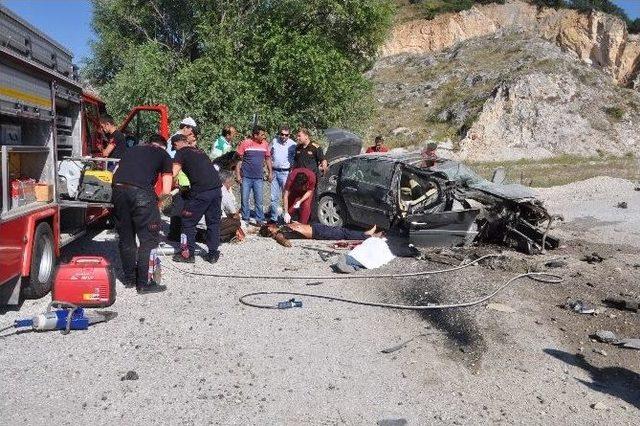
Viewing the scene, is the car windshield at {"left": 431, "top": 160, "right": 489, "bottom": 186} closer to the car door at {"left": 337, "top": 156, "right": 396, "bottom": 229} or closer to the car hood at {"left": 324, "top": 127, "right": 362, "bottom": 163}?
the car door at {"left": 337, "top": 156, "right": 396, "bottom": 229}

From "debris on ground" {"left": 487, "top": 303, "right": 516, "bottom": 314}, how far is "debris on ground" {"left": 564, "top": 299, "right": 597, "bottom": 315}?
2.05ft

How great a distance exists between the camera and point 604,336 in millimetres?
5379

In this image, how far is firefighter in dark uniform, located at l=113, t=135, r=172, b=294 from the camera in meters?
6.27

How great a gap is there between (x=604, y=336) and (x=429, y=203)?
3.81m

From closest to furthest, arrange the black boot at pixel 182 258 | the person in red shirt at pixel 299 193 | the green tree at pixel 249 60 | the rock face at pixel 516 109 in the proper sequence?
the black boot at pixel 182 258
the person in red shirt at pixel 299 193
the green tree at pixel 249 60
the rock face at pixel 516 109

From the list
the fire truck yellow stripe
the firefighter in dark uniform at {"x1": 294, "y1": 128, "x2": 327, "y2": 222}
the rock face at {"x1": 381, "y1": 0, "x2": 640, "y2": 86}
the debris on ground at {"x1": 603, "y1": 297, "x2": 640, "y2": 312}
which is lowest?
the debris on ground at {"x1": 603, "y1": 297, "x2": 640, "y2": 312}

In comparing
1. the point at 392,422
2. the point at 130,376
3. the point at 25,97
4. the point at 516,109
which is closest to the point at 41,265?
the point at 25,97

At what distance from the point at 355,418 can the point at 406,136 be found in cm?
4133

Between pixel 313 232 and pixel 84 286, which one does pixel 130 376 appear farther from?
pixel 313 232

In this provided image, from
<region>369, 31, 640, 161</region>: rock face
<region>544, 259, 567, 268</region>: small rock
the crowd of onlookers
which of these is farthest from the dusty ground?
<region>369, 31, 640, 161</region>: rock face

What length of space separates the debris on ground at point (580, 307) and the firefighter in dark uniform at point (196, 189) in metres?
4.33

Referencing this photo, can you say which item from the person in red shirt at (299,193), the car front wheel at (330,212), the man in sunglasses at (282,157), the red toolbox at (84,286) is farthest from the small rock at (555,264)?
the red toolbox at (84,286)

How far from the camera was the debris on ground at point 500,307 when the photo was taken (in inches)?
243

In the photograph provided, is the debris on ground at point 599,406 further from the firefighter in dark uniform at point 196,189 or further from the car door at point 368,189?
the car door at point 368,189
